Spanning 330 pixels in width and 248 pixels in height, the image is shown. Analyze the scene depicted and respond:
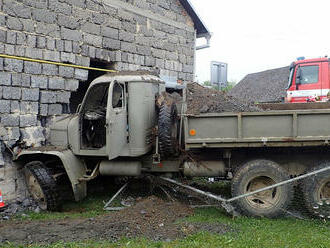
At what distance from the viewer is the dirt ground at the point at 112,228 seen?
468 cm

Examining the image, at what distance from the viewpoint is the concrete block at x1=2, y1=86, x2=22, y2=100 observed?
6.56 metres

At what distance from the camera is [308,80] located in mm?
12195

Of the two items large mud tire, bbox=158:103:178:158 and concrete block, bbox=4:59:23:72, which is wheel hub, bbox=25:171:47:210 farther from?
large mud tire, bbox=158:103:178:158

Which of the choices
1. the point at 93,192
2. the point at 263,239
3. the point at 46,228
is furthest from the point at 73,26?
the point at 263,239

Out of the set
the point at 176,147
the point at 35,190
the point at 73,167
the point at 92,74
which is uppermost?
the point at 92,74

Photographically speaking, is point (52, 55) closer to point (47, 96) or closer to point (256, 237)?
point (47, 96)

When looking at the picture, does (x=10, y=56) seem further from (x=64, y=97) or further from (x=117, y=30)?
(x=117, y=30)

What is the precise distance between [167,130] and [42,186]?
253cm

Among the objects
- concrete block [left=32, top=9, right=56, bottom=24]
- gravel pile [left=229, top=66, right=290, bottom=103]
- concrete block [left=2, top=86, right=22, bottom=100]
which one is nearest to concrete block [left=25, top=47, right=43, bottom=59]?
concrete block [left=32, top=9, right=56, bottom=24]

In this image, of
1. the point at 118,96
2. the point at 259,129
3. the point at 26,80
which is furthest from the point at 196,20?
the point at 259,129

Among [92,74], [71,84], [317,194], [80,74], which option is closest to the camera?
[317,194]

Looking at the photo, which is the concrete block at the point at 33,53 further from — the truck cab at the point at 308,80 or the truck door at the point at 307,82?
the truck door at the point at 307,82

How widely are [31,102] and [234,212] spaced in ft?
15.3

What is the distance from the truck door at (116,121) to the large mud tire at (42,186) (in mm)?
1264
